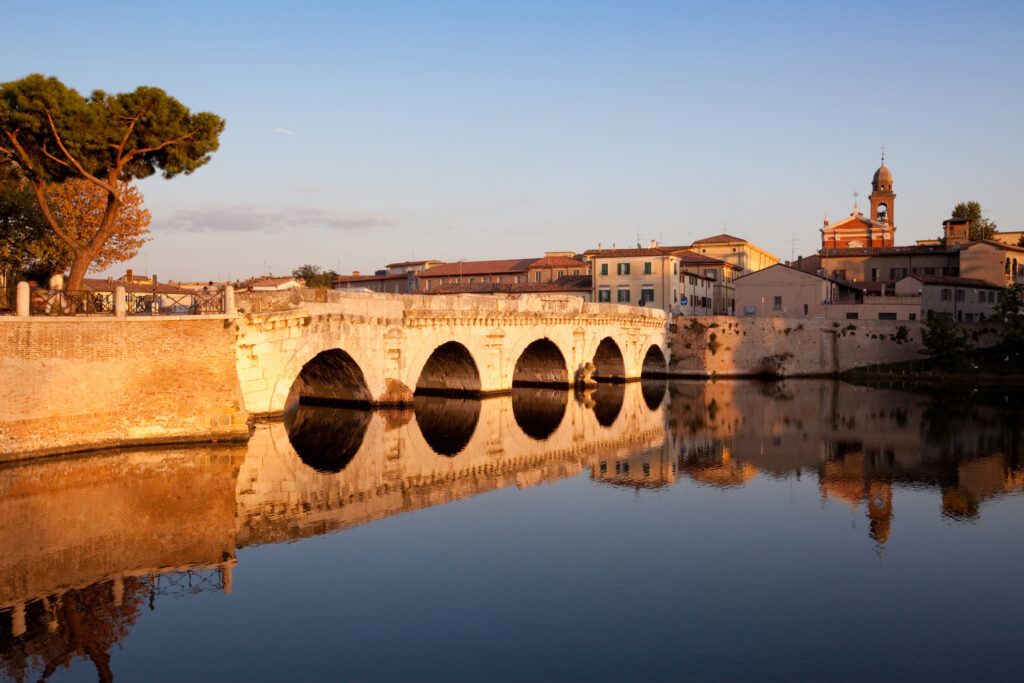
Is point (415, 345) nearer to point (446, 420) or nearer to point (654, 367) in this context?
point (446, 420)

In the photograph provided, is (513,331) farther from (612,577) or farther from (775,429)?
(612,577)

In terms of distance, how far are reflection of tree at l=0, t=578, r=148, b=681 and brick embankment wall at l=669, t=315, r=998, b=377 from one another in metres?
51.9

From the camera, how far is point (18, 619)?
13047 millimetres

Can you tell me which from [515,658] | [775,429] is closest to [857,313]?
[775,429]

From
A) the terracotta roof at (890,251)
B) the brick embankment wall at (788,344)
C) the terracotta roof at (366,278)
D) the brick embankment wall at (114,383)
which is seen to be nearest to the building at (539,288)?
the brick embankment wall at (788,344)

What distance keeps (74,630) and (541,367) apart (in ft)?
127

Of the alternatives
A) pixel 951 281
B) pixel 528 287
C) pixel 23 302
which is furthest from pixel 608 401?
pixel 951 281

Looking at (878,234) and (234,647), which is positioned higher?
(878,234)

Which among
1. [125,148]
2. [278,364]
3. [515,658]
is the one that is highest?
[125,148]

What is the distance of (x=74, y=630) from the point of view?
12.8 meters

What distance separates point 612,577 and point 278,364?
55.4 ft

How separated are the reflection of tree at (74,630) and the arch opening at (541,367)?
35250mm

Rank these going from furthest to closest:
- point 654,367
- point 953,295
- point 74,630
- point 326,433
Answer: point 953,295 → point 654,367 → point 326,433 → point 74,630

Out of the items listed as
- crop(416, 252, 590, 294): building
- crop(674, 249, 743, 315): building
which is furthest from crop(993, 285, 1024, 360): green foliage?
crop(416, 252, 590, 294): building
